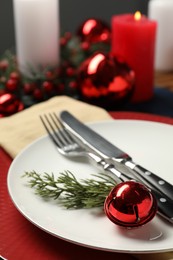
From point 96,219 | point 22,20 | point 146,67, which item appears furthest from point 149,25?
point 96,219

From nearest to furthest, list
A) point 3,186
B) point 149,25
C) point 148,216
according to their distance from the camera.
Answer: point 148,216 → point 3,186 → point 149,25

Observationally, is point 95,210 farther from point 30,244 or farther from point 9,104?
point 9,104

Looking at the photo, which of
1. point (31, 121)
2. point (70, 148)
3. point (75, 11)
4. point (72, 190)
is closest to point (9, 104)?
point (31, 121)

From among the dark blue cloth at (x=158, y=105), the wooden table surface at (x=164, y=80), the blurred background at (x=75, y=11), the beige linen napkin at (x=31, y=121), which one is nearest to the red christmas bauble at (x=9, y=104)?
the beige linen napkin at (x=31, y=121)

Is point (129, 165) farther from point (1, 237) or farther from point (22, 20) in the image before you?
point (22, 20)

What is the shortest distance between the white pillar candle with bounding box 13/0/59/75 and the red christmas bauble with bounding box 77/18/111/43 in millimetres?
162

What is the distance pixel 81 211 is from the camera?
0.45 meters

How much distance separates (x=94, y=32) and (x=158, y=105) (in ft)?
1.05

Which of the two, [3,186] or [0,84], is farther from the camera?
[0,84]

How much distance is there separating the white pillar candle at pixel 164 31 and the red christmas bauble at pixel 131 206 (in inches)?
24.1

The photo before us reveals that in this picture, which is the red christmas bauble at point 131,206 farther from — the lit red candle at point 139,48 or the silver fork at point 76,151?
the lit red candle at point 139,48

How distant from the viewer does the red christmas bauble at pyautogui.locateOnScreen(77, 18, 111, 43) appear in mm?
1086

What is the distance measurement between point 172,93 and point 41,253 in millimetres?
527

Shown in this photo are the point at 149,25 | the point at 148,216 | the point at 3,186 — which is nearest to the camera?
the point at 148,216
